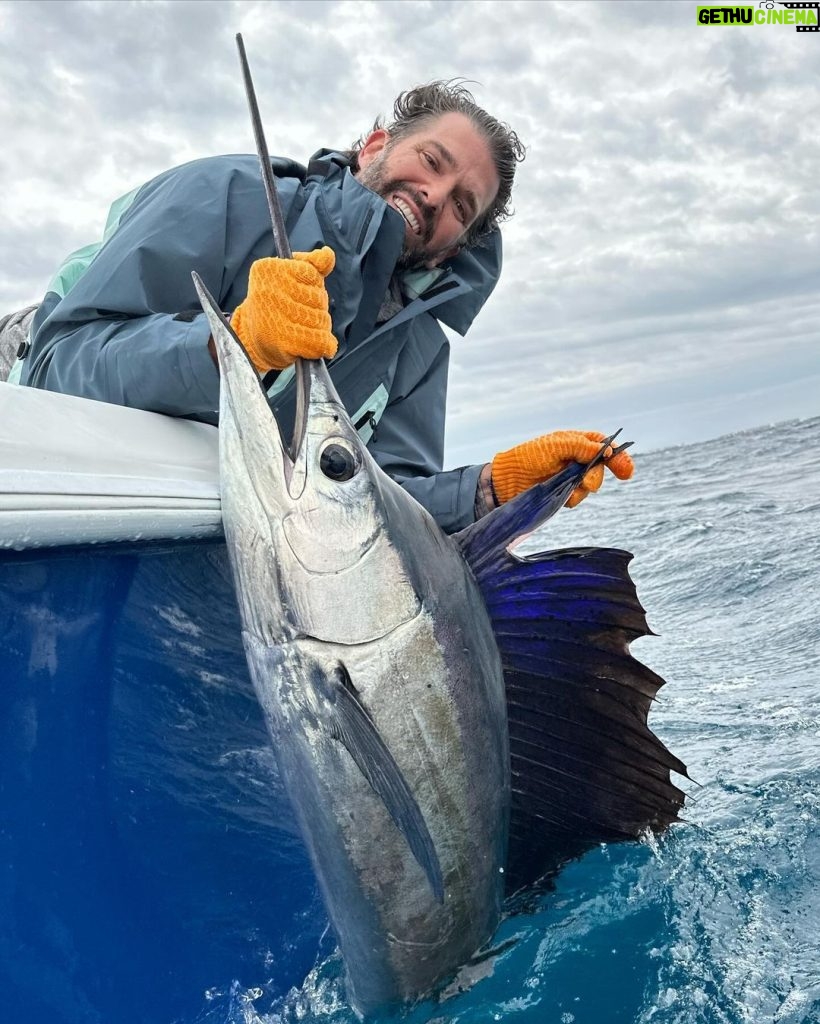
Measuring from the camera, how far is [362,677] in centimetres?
141

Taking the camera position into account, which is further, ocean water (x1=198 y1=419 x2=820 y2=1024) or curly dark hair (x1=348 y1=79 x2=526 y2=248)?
curly dark hair (x1=348 y1=79 x2=526 y2=248)

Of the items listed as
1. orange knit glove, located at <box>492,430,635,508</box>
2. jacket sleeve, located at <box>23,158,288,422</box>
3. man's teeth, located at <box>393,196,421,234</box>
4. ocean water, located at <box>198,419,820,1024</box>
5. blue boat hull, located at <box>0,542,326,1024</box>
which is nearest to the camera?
blue boat hull, located at <box>0,542,326,1024</box>

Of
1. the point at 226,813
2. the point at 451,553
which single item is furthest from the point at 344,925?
the point at 451,553

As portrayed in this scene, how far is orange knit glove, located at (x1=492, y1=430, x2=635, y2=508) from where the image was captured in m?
2.07

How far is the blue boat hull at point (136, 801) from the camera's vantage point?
1291mm

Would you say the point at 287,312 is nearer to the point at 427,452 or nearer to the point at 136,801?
the point at 136,801

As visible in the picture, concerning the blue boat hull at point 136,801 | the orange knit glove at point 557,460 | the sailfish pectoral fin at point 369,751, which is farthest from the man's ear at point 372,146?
the sailfish pectoral fin at point 369,751

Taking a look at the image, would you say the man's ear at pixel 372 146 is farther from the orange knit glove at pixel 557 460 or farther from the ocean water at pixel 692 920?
the ocean water at pixel 692 920

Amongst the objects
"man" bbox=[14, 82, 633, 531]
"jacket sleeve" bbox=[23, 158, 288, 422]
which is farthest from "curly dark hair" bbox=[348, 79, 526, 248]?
"jacket sleeve" bbox=[23, 158, 288, 422]

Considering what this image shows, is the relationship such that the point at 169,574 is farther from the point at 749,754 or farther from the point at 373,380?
the point at 749,754

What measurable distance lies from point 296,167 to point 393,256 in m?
0.38

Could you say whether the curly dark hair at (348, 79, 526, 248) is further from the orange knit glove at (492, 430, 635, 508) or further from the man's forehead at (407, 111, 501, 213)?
the orange knit glove at (492, 430, 635, 508)

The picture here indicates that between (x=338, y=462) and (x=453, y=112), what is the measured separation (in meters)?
1.61

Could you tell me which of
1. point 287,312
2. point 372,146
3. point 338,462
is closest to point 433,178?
point 372,146
